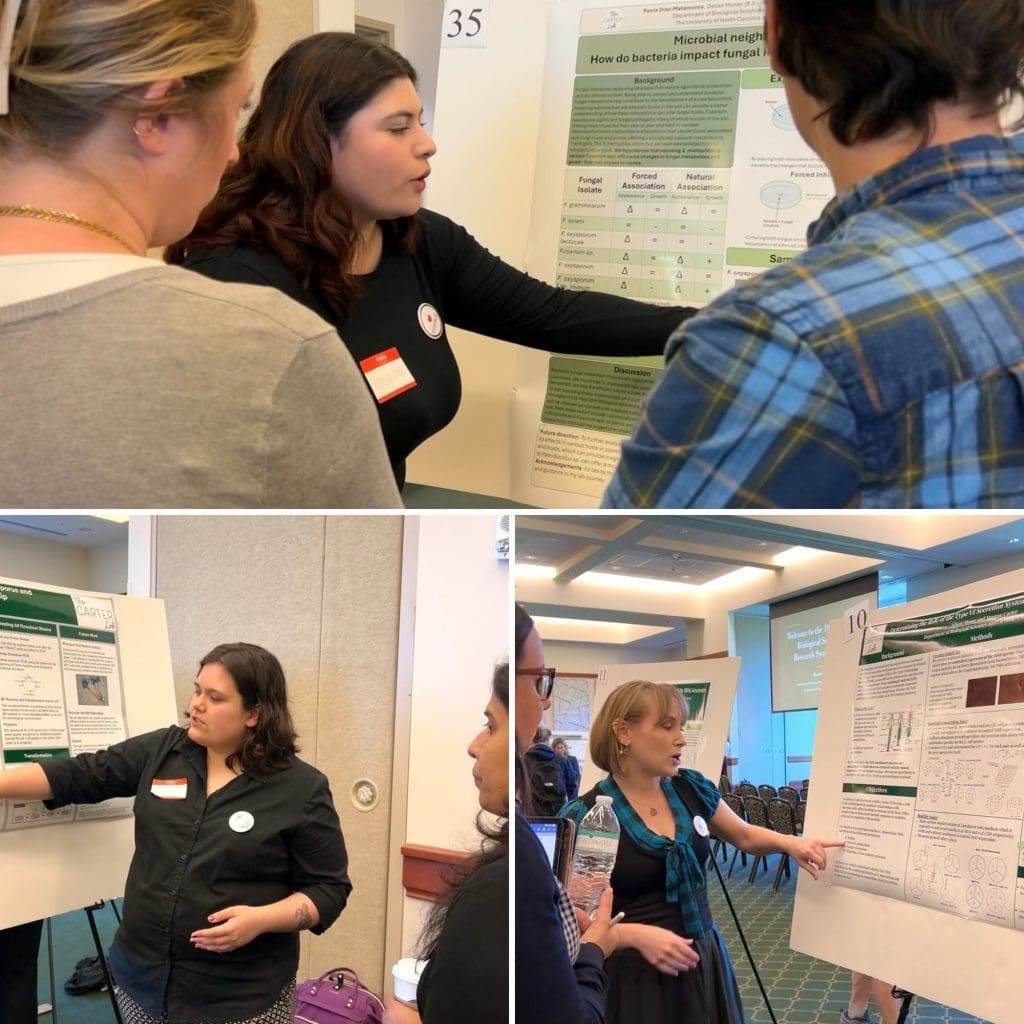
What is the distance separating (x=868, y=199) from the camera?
27.5 inches

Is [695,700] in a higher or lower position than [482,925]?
higher

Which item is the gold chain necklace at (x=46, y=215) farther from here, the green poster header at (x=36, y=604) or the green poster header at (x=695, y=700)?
the green poster header at (x=695, y=700)

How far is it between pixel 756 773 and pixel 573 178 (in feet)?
3.66

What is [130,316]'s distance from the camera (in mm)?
670

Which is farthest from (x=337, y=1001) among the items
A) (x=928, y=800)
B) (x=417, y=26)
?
(x=417, y=26)

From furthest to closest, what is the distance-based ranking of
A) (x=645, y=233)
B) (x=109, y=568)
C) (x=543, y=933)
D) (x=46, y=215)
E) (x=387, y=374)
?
(x=645, y=233), (x=387, y=374), (x=109, y=568), (x=543, y=933), (x=46, y=215)

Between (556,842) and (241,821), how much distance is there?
1.30ft

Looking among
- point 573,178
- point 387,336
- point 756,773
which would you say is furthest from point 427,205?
point 756,773

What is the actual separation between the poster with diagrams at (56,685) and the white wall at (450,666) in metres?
0.34

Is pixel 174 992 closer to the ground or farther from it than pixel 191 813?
closer to the ground

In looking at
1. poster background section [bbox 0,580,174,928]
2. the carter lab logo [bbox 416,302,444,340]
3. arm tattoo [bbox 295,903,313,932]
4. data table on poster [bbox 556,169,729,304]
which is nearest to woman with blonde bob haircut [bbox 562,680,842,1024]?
arm tattoo [bbox 295,903,313,932]

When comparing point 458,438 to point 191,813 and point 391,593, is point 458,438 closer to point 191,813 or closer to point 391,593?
point 391,593

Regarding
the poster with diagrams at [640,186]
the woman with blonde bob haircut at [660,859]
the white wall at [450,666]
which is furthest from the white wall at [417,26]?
the woman with blonde bob haircut at [660,859]

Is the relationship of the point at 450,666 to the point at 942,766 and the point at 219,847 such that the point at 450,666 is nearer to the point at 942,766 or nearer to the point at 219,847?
the point at 219,847
